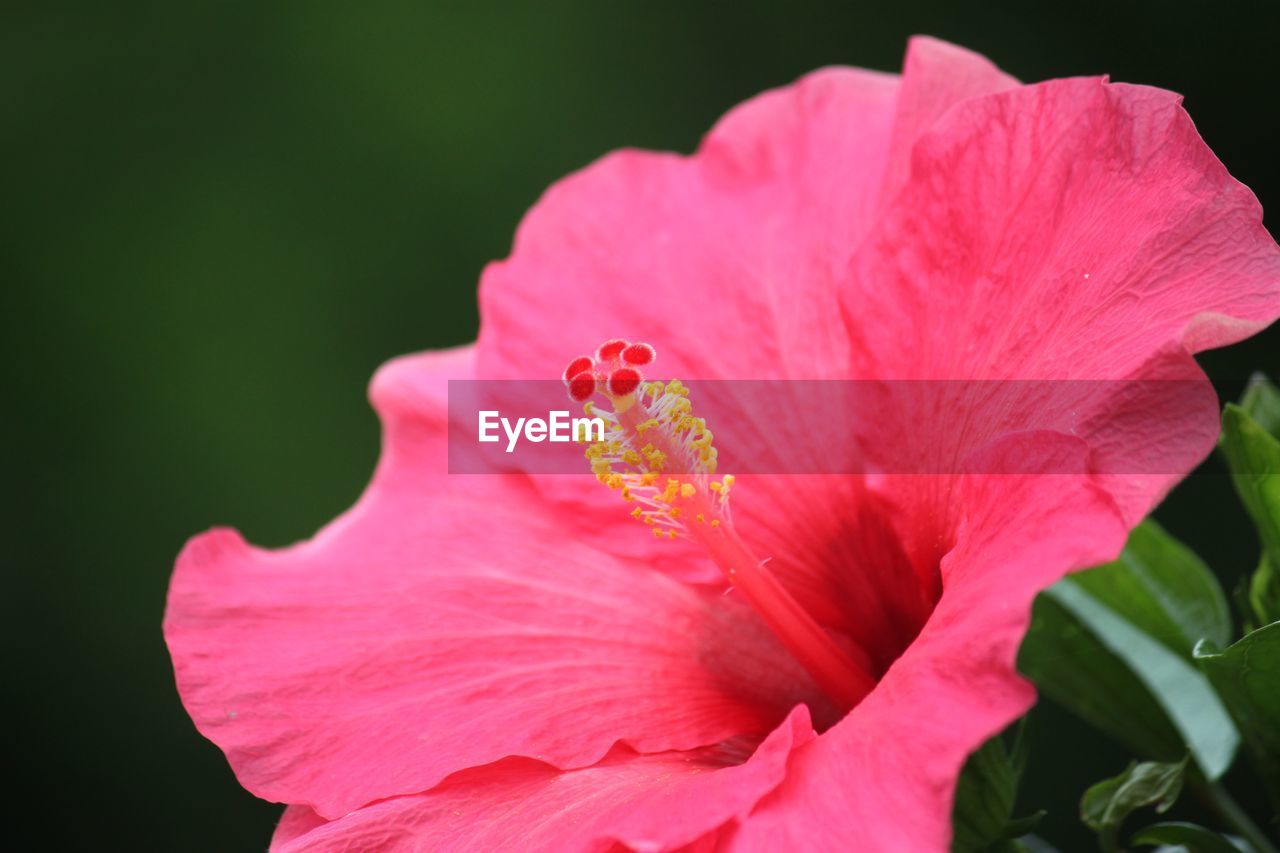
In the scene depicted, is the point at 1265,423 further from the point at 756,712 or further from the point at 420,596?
the point at 420,596

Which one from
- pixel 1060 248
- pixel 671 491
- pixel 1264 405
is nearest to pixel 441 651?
pixel 671 491

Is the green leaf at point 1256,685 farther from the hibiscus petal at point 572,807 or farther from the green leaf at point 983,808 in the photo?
the hibiscus petal at point 572,807

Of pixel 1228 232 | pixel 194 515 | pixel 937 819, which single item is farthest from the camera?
pixel 194 515

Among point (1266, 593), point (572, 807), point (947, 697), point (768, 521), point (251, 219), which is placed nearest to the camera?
point (947, 697)

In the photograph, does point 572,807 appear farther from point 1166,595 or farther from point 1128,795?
point 1166,595

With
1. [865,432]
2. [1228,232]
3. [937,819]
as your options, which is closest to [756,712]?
[865,432]

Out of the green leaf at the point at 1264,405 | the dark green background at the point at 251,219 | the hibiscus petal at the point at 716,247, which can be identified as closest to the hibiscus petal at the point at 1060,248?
the hibiscus petal at the point at 716,247
